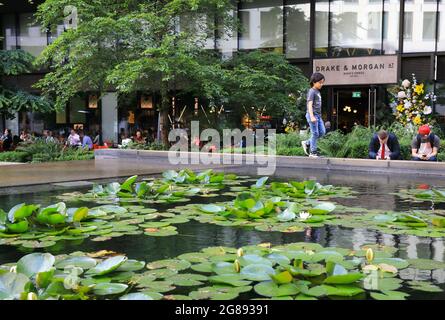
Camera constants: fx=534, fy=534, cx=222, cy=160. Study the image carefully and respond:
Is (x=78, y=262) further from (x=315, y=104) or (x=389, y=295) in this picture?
(x=315, y=104)

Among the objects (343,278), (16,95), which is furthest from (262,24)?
(343,278)

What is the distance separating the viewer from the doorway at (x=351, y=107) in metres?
22.9

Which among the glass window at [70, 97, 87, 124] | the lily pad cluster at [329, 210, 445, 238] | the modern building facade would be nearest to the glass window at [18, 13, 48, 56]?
the glass window at [70, 97, 87, 124]

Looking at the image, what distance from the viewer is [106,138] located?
2905 cm

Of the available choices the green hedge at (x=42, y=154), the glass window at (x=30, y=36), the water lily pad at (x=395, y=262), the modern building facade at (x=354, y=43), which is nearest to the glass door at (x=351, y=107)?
the modern building facade at (x=354, y=43)

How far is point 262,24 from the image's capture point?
81.3 ft

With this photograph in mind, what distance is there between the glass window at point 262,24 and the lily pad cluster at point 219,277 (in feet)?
69.8

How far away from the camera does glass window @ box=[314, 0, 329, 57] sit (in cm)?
2372

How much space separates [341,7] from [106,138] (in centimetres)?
1397

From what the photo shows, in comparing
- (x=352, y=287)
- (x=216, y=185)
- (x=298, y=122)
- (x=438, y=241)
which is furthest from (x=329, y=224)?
(x=298, y=122)

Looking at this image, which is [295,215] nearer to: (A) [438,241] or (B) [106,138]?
(A) [438,241]

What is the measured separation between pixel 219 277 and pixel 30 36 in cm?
3048

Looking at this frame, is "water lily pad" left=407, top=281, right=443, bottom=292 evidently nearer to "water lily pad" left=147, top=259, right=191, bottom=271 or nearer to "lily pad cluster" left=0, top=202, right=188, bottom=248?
"water lily pad" left=147, top=259, right=191, bottom=271

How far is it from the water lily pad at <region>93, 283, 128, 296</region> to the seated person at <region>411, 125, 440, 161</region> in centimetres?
1037
